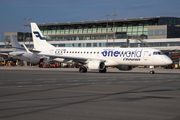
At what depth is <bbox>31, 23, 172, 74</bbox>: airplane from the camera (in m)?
36.2

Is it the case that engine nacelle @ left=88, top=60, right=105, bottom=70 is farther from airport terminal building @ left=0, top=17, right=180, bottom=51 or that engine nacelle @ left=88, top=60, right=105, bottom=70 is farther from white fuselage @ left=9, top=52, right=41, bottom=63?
airport terminal building @ left=0, top=17, right=180, bottom=51

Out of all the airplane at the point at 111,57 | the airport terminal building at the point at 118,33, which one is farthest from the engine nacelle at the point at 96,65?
the airport terminal building at the point at 118,33

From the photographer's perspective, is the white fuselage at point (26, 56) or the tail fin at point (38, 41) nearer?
the tail fin at point (38, 41)

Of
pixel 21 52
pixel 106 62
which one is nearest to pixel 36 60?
pixel 21 52

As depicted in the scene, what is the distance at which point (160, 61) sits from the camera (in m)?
35.3

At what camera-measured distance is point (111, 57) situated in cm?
3900

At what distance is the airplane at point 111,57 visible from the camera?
119 ft

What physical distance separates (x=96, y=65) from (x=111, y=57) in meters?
2.94

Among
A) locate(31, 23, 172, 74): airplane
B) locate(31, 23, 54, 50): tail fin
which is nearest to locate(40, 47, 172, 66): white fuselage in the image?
locate(31, 23, 172, 74): airplane

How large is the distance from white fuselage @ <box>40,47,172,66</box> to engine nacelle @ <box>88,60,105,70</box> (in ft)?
3.13

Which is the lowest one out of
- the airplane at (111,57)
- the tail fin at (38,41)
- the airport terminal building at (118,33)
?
the airplane at (111,57)

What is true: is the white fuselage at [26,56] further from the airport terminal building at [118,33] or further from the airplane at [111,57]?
the airport terminal building at [118,33]

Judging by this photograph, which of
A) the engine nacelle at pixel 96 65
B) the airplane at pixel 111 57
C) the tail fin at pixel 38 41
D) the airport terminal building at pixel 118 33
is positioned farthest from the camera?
the airport terminal building at pixel 118 33

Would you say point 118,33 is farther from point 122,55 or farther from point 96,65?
point 96,65
